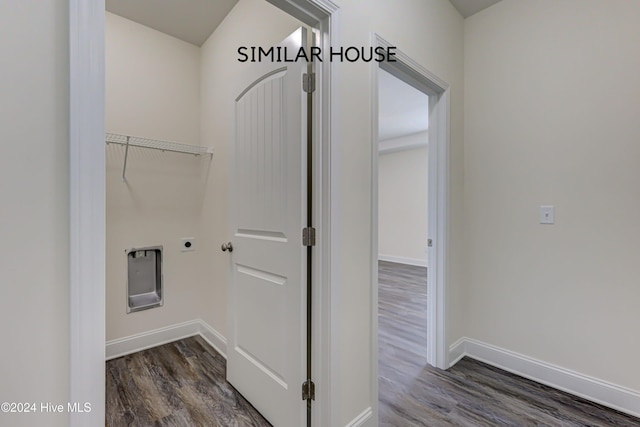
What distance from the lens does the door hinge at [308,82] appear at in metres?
1.35

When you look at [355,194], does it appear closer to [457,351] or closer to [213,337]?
[457,351]

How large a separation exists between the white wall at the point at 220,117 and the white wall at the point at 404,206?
14.0ft

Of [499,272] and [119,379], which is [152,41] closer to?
[119,379]

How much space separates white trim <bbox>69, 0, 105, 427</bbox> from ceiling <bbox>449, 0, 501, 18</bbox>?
238cm

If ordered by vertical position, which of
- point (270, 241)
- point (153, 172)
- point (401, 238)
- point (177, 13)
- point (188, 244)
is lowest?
point (401, 238)

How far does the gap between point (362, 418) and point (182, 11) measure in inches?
115

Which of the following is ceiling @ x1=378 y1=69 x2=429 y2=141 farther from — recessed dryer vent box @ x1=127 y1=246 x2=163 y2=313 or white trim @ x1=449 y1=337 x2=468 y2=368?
recessed dryer vent box @ x1=127 y1=246 x2=163 y2=313

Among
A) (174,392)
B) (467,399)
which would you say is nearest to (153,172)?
(174,392)

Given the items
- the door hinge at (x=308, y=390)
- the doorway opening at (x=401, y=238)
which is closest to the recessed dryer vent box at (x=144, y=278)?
the door hinge at (x=308, y=390)

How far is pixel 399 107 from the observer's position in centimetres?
407

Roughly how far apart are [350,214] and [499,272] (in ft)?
4.82

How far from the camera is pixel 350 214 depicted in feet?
4.56

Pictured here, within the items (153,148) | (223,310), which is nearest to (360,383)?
(223,310)

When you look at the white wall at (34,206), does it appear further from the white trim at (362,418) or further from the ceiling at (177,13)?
the ceiling at (177,13)
